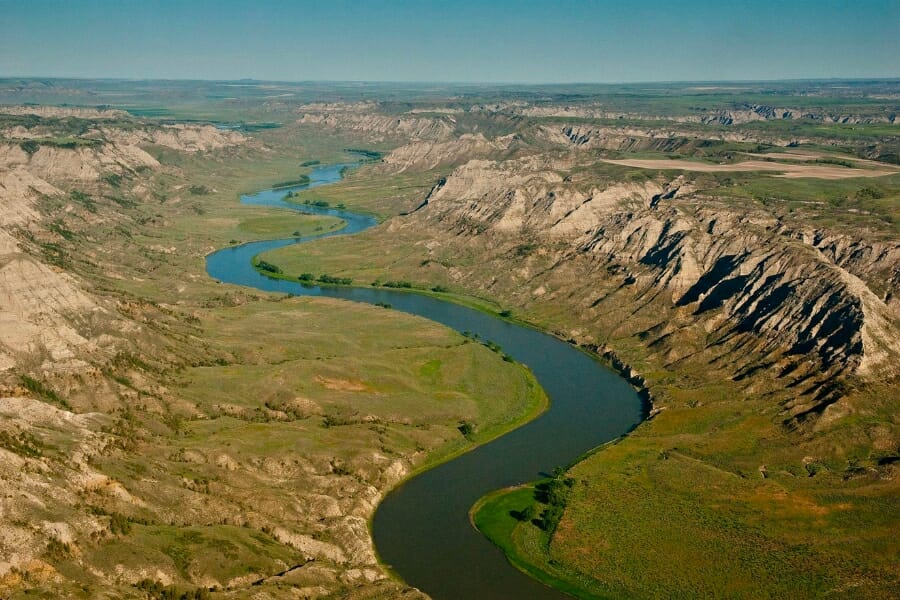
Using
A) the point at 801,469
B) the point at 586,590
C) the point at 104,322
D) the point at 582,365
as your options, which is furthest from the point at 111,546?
the point at 582,365

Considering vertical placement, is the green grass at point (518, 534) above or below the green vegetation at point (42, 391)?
below

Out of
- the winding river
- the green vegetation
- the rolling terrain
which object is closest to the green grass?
the rolling terrain

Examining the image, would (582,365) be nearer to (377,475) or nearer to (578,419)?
(578,419)

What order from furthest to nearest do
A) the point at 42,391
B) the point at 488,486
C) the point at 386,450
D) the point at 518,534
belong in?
the point at 386,450
the point at 42,391
the point at 488,486
the point at 518,534

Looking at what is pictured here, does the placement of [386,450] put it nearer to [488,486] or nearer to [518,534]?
[488,486]

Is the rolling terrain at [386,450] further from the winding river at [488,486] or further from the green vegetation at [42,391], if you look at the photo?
the winding river at [488,486]

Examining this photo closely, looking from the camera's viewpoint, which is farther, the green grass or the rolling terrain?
the green grass

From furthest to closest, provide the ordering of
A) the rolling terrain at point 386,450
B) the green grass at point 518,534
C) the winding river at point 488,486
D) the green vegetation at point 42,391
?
the green vegetation at point 42,391 < the green grass at point 518,534 < the winding river at point 488,486 < the rolling terrain at point 386,450

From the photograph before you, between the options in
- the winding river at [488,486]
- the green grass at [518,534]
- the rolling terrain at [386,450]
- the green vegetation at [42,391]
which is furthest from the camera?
the green vegetation at [42,391]

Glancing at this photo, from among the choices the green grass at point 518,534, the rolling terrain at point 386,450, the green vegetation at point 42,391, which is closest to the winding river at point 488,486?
the green grass at point 518,534

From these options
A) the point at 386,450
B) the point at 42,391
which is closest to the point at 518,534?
the point at 386,450

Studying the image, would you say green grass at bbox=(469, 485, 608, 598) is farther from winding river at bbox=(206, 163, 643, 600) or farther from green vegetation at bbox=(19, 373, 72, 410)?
green vegetation at bbox=(19, 373, 72, 410)

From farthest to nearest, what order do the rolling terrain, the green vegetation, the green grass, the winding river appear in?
the green vegetation
the green grass
the winding river
the rolling terrain
